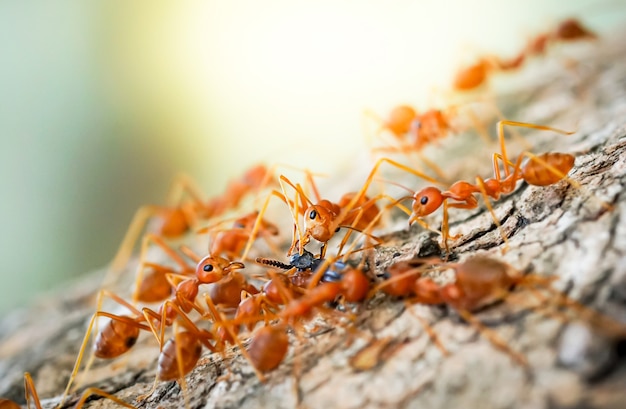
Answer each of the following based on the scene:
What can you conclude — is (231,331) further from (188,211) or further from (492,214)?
(188,211)

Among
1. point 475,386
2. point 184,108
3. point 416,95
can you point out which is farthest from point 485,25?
point 475,386

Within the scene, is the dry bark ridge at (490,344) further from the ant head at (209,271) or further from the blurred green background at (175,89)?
the blurred green background at (175,89)

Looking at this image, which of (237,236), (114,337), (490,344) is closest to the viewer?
(490,344)

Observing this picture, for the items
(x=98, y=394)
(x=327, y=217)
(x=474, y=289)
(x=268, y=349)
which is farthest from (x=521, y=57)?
(x=98, y=394)

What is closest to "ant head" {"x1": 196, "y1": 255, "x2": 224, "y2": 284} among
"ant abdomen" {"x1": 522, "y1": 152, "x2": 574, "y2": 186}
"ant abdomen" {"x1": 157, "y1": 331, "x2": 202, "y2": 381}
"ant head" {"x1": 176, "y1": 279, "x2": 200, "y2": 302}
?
"ant head" {"x1": 176, "y1": 279, "x2": 200, "y2": 302}

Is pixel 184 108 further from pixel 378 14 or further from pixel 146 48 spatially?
pixel 378 14

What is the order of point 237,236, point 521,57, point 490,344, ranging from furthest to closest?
point 521,57, point 237,236, point 490,344

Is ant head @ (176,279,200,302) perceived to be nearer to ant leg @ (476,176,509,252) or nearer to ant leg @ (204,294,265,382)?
ant leg @ (204,294,265,382)
